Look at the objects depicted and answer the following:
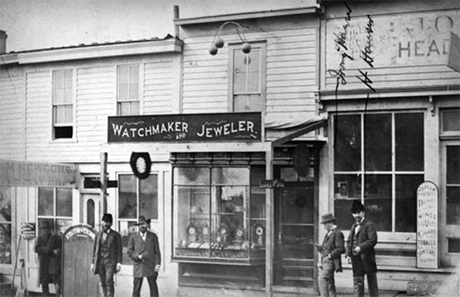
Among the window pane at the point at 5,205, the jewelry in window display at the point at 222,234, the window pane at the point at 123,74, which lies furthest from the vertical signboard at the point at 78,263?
the window pane at the point at 123,74

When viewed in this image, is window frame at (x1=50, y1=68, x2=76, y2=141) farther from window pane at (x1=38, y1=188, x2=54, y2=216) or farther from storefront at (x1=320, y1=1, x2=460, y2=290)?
storefront at (x1=320, y1=1, x2=460, y2=290)

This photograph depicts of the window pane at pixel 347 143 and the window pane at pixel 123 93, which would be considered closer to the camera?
the window pane at pixel 347 143

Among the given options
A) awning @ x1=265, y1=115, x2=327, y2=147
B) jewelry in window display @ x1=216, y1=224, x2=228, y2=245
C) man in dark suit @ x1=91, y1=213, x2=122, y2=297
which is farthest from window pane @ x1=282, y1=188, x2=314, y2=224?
man in dark suit @ x1=91, y1=213, x2=122, y2=297

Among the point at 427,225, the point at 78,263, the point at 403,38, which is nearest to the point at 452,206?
the point at 427,225

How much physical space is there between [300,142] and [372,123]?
3.98 feet

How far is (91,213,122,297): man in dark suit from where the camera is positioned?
34.7 ft

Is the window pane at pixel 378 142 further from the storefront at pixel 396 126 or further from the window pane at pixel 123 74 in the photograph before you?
the window pane at pixel 123 74

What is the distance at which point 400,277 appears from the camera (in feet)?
32.3

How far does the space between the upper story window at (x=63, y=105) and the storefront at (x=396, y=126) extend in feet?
15.6

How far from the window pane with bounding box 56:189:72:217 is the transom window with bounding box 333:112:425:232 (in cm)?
506

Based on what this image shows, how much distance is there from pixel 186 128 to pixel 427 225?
13.4 ft

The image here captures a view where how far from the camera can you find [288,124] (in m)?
10.5

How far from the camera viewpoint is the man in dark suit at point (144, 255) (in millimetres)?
10547

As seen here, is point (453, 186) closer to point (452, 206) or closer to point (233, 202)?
point (452, 206)
